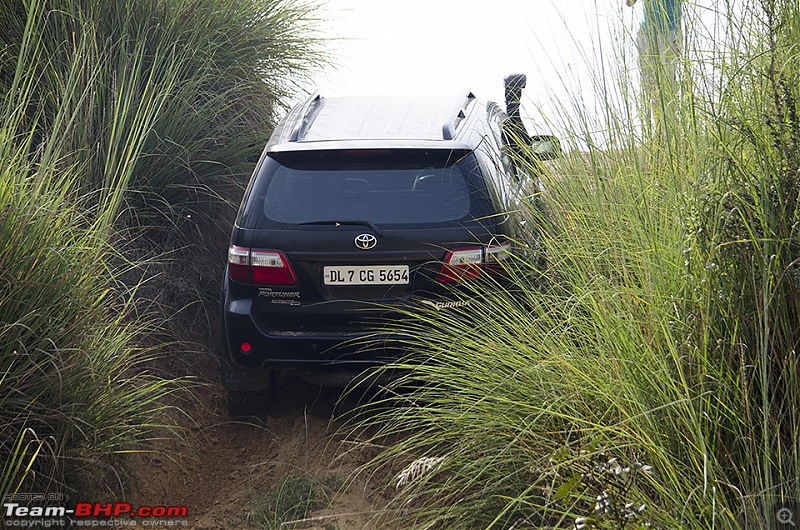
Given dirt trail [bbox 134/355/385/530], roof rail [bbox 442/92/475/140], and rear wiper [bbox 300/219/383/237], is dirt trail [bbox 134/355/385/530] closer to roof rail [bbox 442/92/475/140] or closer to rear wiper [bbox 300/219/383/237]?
rear wiper [bbox 300/219/383/237]

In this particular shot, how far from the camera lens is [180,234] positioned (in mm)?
7609

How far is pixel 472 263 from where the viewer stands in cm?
519

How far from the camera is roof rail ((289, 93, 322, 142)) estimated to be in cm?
574

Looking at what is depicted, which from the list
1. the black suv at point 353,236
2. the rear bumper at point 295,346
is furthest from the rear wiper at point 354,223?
the rear bumper at point 295,346

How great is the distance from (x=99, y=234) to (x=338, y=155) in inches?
57.4

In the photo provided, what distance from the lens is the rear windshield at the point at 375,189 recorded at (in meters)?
5.31

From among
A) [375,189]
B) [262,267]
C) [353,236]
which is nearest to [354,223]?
[353,236]

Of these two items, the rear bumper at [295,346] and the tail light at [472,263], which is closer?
the tail light at [472,263]

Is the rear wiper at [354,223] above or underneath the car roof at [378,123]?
underneath

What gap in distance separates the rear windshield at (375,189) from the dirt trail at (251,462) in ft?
4.17

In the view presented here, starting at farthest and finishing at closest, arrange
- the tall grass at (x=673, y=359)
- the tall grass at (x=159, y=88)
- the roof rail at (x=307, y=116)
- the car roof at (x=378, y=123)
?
the tall grass at (x=159, y=88), the roof rail at (x=307, y=116), the car roof at (x=378, y=123), the tall grass at (x=673, y=359)

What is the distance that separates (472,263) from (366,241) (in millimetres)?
632

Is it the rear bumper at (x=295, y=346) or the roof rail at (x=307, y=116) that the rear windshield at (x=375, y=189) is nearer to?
the roof rail at (x=307, y=116)

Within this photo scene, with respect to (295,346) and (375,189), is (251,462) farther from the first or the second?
(375,189)
